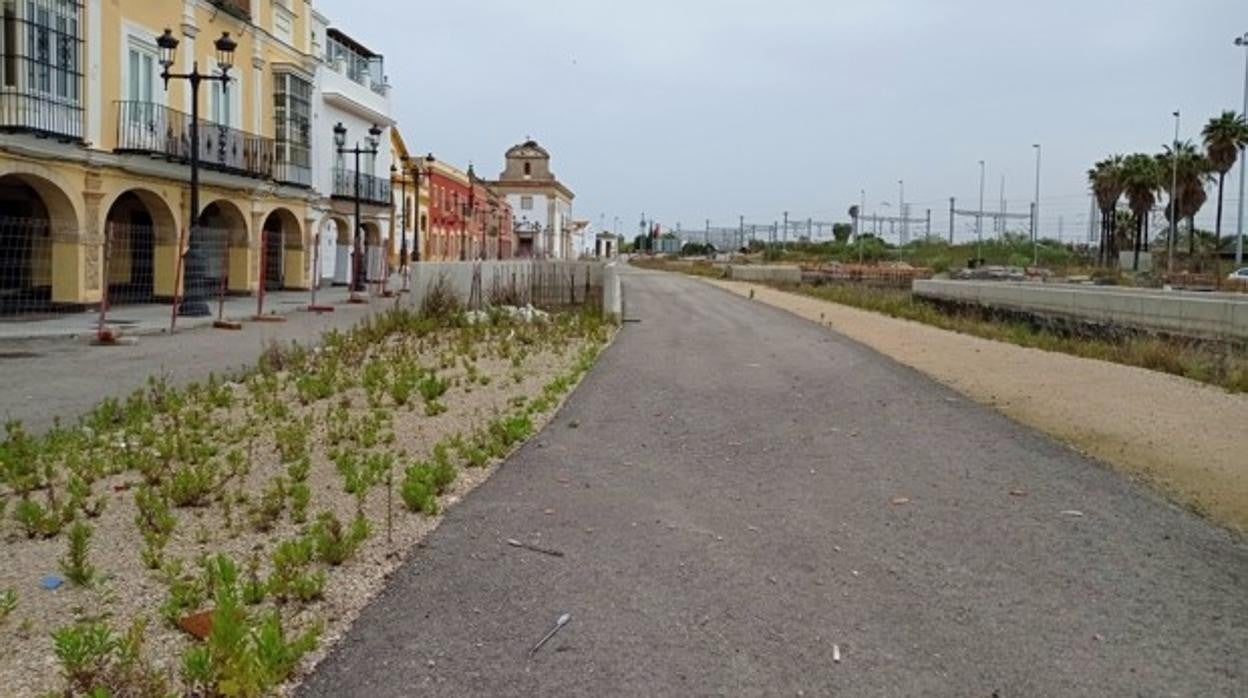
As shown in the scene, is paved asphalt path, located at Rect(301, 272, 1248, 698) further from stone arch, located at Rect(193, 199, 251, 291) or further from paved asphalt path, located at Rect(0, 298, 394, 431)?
stone arch, located at Rect(193, 199, 251, 291)

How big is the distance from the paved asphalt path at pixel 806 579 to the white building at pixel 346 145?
96.5 ft

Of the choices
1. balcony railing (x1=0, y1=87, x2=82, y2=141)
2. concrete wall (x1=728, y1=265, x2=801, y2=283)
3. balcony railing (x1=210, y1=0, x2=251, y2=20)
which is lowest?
concrete wall (x1=728, y1=265, x2=801, y2=283)

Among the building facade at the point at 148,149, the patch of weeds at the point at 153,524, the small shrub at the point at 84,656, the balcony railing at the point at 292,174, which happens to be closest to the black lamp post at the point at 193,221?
the building facade at the point at 148,149

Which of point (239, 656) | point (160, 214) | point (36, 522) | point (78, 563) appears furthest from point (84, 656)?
point (160, 214)

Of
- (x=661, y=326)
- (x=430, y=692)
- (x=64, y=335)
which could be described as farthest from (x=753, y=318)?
(x=430, y=692)

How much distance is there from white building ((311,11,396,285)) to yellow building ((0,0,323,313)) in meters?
3.04

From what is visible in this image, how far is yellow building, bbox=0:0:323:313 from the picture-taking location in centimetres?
1947

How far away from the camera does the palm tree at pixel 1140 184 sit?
6800 centimetres

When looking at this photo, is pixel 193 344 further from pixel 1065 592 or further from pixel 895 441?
pixel 1065 592

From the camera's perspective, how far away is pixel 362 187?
3938cm

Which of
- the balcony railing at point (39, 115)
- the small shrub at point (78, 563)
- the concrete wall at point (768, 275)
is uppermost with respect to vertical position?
the balcony railing at point (39, 115)

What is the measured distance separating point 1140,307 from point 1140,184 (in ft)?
179

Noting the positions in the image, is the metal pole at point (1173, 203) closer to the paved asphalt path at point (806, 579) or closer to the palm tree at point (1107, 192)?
the palm tree at point (1107, 192)

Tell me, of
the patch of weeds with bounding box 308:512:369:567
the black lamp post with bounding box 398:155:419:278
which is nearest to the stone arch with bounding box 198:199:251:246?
the black lamp post with bounding box 398:155:419:278
